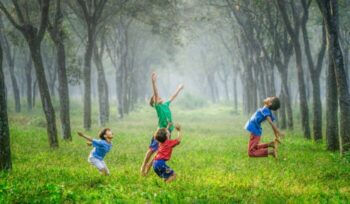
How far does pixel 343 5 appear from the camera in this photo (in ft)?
86.7

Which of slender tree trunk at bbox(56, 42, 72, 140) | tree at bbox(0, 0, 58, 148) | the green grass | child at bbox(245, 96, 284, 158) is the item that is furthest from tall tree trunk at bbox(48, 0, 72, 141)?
child at bbox(245, 96, 284, 158)

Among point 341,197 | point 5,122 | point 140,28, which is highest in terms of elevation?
point 140,28

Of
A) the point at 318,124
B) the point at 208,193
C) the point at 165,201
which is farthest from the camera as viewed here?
the point at 318,124

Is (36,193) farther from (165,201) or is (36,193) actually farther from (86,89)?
(86,89)

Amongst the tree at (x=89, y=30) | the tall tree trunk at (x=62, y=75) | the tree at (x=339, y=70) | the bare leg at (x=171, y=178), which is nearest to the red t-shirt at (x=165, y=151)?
the bare leg at (x=171, y=178)

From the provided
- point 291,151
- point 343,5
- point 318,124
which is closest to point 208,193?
point 291,151

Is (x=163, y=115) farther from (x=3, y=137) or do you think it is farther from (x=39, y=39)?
(x=39, y=39)

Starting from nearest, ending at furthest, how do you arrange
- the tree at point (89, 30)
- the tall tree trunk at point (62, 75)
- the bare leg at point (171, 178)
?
the bare leg at point (171, 178) → the tall tree trunk at point (62, 75) → the tree at point (89, 30)

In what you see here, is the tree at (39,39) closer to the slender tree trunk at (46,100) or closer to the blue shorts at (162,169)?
the slender tree trunk at (46,100)

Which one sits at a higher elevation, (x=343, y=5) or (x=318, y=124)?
(x=343, y=5)

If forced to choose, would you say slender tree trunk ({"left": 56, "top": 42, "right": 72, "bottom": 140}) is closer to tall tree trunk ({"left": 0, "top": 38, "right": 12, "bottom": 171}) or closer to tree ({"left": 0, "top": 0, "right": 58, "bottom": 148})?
tree ({"left": 0, "top": 0, "right": 58, "bottom": 148})

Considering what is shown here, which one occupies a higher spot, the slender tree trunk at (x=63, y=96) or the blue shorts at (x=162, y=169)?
the slender tree trunk at (x=63, y=96)

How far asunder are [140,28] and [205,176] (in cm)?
4030

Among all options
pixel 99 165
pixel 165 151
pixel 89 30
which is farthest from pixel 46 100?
pixel 165 151
